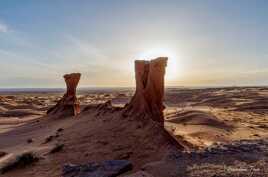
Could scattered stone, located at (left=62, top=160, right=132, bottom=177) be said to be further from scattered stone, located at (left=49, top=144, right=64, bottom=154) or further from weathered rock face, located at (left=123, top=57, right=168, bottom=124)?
weathered rock face, located at (left=123, top=57, right=168, bottom=124)

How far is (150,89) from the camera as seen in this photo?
50.6 ft

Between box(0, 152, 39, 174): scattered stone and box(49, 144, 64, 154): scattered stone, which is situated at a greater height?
box(49, 144, 64, 154): scattered stone

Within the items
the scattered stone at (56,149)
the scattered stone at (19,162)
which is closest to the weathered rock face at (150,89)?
the scattered stone at (56,149)

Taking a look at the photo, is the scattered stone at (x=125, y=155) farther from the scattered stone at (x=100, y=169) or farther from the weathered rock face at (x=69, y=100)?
the weathered rock face at (x=69, y=100)

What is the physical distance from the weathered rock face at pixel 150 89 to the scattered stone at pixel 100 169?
5414 mm

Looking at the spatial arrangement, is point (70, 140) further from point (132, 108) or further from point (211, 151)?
point (211, 151)

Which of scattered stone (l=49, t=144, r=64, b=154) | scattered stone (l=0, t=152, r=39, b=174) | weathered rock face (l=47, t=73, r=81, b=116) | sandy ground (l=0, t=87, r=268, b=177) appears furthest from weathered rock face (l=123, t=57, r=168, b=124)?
weathered rock face (l=47, t=73, r=81, b=116)

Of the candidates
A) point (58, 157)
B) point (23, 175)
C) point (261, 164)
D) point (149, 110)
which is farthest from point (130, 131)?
point (261, 164)

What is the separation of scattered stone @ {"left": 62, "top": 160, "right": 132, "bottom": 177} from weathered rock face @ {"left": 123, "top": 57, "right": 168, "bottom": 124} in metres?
5.41

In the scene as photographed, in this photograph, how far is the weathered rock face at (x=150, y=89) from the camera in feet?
49.4

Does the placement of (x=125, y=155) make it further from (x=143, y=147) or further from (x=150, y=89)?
(x=150, y=89)

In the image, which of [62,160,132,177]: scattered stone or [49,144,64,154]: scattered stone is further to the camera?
[49,144,64,154]: scattered stone

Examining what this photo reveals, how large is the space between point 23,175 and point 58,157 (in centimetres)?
183

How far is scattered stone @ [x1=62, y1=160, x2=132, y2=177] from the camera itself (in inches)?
348
